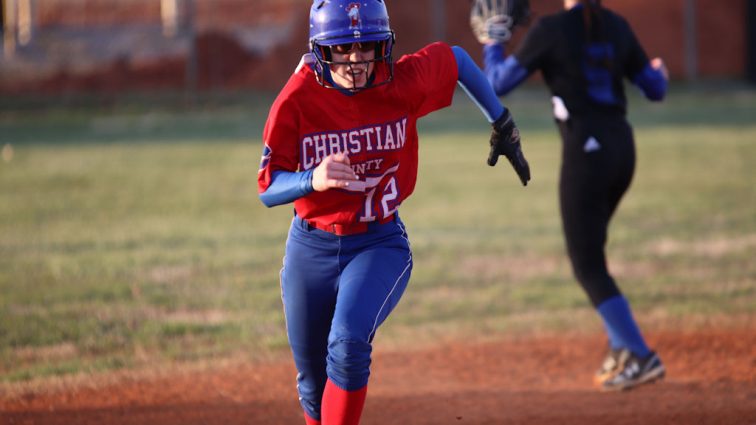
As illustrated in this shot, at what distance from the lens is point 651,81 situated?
6238 mm

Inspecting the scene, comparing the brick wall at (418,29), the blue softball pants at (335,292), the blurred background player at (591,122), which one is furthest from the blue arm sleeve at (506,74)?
the brick wall at (418,29)

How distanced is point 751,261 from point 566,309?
2224mm

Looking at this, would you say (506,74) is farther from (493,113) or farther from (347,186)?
(347,186)

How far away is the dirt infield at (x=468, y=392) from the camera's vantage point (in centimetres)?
563

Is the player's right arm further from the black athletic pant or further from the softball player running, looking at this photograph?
the black athletic pant

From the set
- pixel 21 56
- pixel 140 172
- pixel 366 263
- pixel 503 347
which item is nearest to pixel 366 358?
pixel 366 263

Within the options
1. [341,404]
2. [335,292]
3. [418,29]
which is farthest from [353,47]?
[418,29]

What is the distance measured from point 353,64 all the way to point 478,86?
75 cm

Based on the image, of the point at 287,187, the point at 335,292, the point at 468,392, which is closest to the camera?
the point at 287,187

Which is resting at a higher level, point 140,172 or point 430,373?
point 430,373

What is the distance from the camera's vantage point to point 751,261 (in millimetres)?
9484

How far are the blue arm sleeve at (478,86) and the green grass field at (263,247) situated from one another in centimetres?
306

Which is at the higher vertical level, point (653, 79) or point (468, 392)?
point (653, 79)

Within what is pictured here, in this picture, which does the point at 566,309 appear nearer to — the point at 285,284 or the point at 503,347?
the point at 503,347
